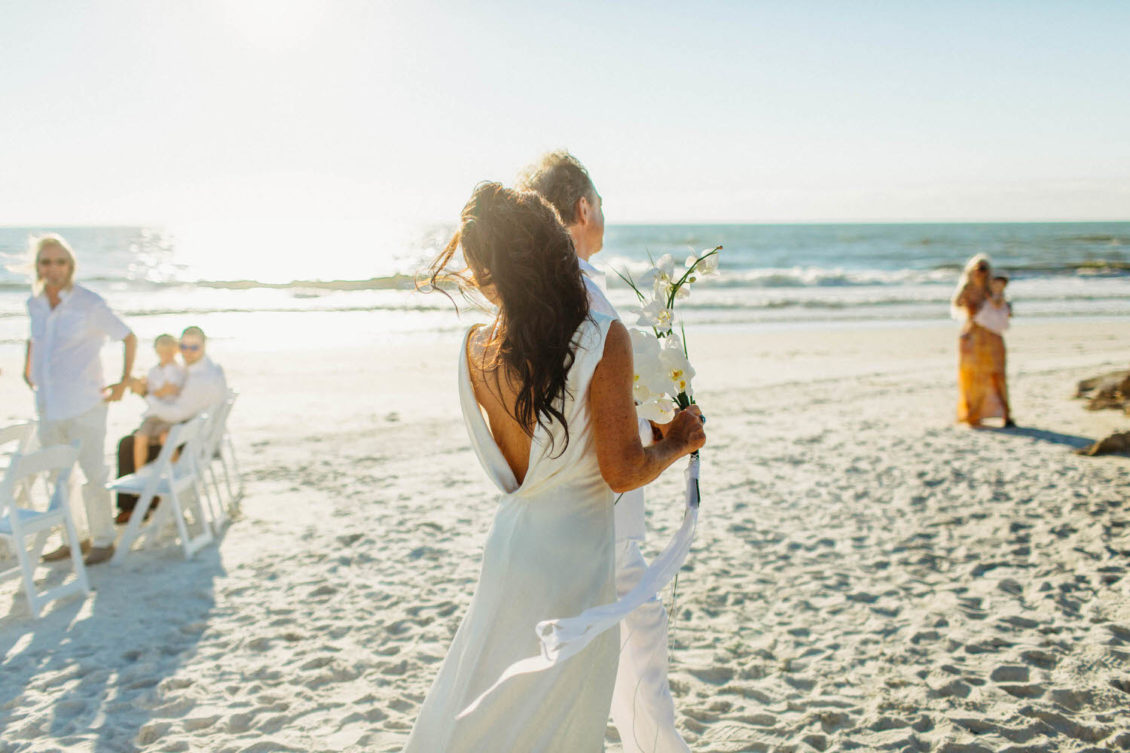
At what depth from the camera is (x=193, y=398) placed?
250 inches

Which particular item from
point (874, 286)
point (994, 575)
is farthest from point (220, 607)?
point (874, 286)

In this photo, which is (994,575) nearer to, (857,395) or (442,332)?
(857,395)

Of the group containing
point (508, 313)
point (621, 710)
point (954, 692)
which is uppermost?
point (508, 313)

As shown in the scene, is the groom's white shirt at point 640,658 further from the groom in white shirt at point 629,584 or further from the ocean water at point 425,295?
the ocean water at point 425,295

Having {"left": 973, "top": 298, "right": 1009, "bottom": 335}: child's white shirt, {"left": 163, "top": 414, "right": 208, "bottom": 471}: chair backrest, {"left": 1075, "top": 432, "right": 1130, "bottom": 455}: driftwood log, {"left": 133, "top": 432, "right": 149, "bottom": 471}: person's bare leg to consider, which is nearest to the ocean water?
{"left": 163, "top": 414, "right": 208, "bottom": 471}: chair backrest

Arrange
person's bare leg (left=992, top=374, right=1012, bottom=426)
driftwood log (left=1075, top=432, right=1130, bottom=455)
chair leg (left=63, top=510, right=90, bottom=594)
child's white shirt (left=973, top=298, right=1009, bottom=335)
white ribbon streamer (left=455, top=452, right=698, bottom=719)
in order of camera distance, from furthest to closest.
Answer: child's white shirt (left=973, top=298, right=1009, bottom=335)
person's bare leg (left=992, top=374, right=1012, bottom=426)
driftwood log (left=1075, top=432, right=1130, bottom=455)
chair leg (left=63, top=510, right=90, bottom=594)
white ribbon streamer (left=455, top=452, right=698, bottom=719)

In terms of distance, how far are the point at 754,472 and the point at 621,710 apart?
201 inches

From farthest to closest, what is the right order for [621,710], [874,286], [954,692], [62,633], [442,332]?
[874,286] → [442,332] → [62,633] → [954,692] → [621,710]

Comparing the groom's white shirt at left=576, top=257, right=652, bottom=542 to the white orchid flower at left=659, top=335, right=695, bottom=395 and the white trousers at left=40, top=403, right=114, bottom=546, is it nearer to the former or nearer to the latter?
the white orchid flower at left=659, top=335, right=695, bottom=395

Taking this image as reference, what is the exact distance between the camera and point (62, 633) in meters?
4.38

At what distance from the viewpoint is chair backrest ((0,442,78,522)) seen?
4461 millimetres

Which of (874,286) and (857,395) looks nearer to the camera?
(857,395)

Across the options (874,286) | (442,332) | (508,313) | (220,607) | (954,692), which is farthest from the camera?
(874,286)

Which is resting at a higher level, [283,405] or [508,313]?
[508,313]
